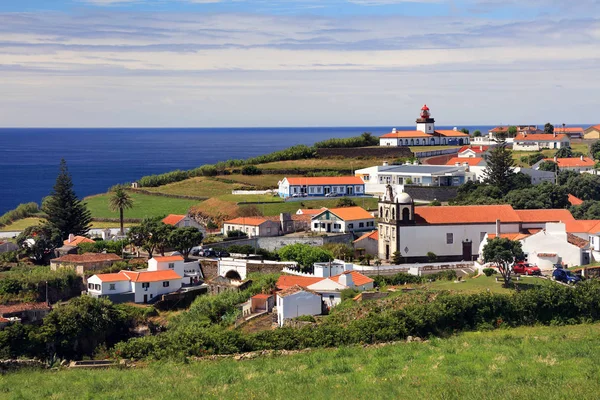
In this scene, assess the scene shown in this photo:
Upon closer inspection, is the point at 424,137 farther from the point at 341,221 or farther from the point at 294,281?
the point at 294,281

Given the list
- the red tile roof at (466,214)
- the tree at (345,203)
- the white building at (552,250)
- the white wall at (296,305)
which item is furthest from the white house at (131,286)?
the tree at (345,203)

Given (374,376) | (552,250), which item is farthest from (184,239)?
(374,376)

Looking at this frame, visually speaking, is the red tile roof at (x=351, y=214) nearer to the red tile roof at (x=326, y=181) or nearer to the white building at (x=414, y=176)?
the white building at (x=414, y=176)

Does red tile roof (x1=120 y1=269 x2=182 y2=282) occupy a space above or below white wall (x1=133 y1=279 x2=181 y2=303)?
above

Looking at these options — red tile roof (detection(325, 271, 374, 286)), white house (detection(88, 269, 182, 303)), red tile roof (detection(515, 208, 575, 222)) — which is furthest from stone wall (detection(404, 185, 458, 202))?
white house (detection(88, 269, 182, 303))

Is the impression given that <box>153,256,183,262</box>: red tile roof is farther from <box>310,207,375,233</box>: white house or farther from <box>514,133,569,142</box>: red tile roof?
<box>514,133,569,142</box>: red tile roof

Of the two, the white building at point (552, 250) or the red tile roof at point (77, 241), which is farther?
the red tile roof at point (77, 241)

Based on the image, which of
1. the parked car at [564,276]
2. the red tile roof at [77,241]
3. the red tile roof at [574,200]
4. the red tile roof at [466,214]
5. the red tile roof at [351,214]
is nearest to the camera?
the parked car at [564,276]
